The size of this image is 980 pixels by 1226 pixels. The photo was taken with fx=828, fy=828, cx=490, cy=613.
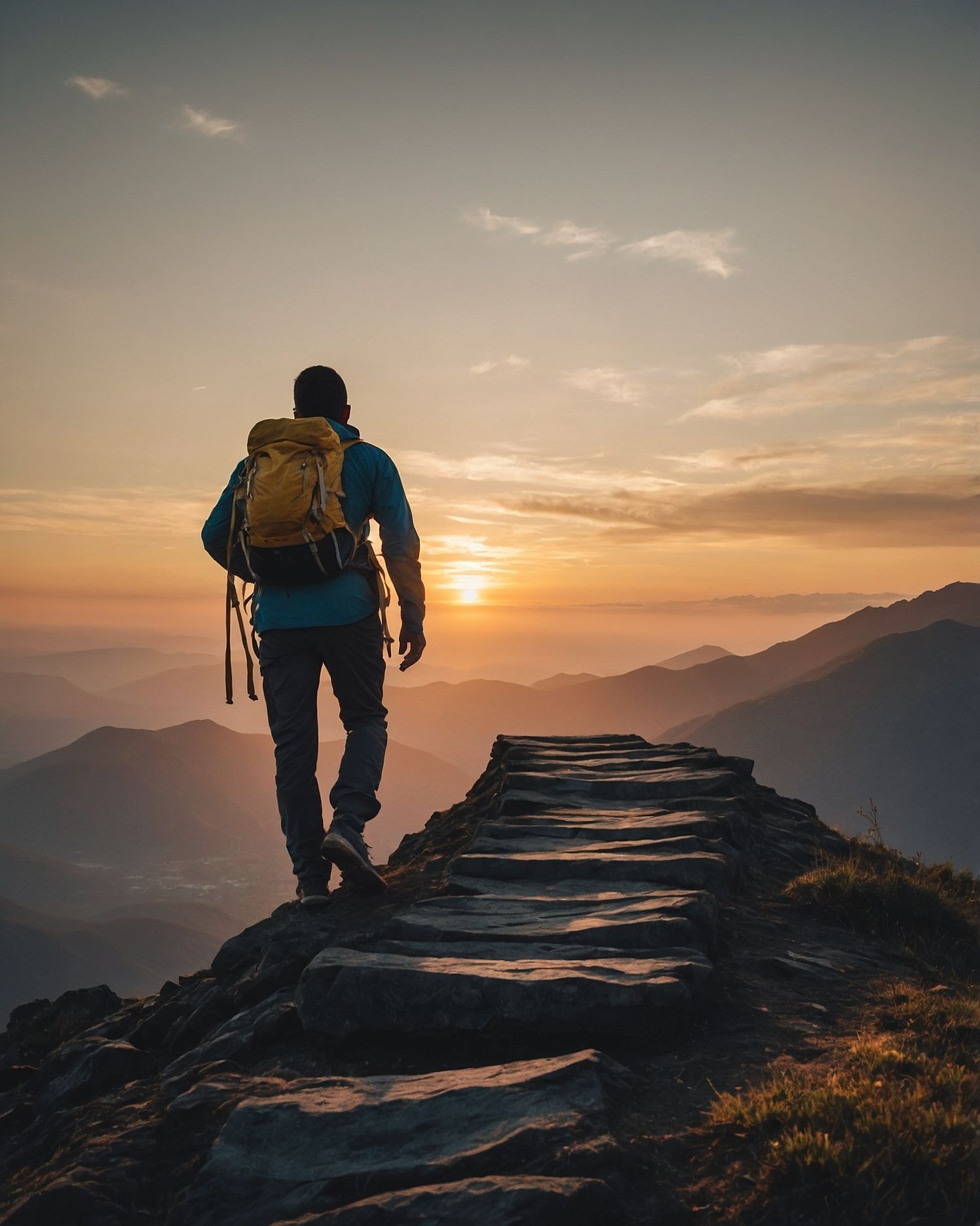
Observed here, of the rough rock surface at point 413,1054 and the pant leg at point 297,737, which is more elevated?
the pant leg at point 297,737

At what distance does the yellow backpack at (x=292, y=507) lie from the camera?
18.6 ft

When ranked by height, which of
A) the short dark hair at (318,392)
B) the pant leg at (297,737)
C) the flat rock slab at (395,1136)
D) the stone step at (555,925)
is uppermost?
the short dark hair at (318,392)

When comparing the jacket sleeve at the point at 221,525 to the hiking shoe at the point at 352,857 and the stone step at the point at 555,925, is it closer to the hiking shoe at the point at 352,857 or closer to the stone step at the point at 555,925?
the hiking shoe at the point at 352,857

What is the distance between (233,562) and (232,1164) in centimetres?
410

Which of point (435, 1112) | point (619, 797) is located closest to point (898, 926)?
point (619, 797)

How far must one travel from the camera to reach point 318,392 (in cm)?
640

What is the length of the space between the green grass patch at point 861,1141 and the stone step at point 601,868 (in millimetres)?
1970

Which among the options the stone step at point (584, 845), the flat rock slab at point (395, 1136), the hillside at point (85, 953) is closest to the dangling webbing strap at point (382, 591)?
the stone step at point (584, 845)

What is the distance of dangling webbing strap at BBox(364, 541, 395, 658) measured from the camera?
6.23m

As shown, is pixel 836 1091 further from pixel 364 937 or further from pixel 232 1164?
pixel 364 937

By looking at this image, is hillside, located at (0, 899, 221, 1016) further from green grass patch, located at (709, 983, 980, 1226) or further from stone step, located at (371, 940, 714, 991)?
green grass patch, located at (709, 983, 980, 1226)

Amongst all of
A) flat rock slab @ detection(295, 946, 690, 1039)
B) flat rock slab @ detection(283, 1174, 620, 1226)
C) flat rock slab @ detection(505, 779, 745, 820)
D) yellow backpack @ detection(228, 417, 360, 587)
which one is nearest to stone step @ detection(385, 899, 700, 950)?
flat rock slab @ detection(295, 946, 690, 1039)

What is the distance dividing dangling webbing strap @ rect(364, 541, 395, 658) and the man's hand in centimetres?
11

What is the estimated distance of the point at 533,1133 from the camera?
2.70m
